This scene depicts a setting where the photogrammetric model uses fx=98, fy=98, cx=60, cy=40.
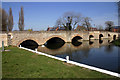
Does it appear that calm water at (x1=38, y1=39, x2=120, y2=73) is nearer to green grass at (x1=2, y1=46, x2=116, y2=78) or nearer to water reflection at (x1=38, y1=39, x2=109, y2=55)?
water reflection at (x1=38, y1=39, x2=109, y2=55)

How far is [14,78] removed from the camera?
427cm

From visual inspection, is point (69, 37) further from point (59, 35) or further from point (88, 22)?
point (88, 22)

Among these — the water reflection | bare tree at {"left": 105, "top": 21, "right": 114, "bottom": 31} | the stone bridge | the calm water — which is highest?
bare tree at {"left": 105, "top": 21, "right": 114, "bottom": 31}

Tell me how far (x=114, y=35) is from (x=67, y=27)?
27.0 m

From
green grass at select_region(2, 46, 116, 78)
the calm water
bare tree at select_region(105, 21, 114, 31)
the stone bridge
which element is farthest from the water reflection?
bare tree at select_region(105, 21, 114, 31)

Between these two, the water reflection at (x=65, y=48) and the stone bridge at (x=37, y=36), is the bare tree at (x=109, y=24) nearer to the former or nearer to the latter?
the stone bridge at (x=37, y=36)

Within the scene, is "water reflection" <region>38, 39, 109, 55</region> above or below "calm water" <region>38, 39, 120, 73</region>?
above

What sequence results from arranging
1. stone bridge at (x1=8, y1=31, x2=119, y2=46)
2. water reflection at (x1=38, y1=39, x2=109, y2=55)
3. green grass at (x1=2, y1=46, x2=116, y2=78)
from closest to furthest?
1. green grass at (x1=2, y1=46, x2=116, y2=78)
2. water reflection at (x1=38, y1=39, x2=109, y2=55)
3. stone bridge at (x1=8, y1=31, x2=119, y2=46)

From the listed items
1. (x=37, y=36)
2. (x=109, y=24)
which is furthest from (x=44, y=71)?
(x=109, y=24)

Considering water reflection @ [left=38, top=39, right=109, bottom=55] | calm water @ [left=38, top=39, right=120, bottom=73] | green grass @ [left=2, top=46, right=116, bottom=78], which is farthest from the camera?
water reflection @ [left=38, top=39, right=109, bottom=55]

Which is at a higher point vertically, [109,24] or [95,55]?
[109,24]

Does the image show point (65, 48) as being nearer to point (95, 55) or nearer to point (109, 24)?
point (95, 55)

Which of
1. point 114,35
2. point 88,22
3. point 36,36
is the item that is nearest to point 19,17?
point 36,36

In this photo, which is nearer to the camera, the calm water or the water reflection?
the calm water
